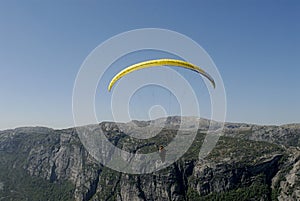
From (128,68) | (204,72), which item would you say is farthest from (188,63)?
(128,68)

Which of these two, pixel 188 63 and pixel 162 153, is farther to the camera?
pixel 162 153

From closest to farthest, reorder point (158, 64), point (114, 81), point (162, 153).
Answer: point (158, 64)
point (114, 81)
point (162, 153)

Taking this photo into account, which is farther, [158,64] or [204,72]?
[204,72]

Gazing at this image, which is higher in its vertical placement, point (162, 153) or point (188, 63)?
point (188, 63)

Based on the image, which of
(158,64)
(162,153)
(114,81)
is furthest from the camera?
(162,153)

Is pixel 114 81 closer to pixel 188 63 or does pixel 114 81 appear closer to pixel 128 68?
pixel 128 68

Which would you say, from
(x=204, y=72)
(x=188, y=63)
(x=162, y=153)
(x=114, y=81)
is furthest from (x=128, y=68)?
(x=162, y=153)

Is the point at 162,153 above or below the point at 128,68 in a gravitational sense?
below

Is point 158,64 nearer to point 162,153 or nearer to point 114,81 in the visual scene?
point 114,81

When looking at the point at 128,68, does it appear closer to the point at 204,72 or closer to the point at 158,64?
the point at 158,64
